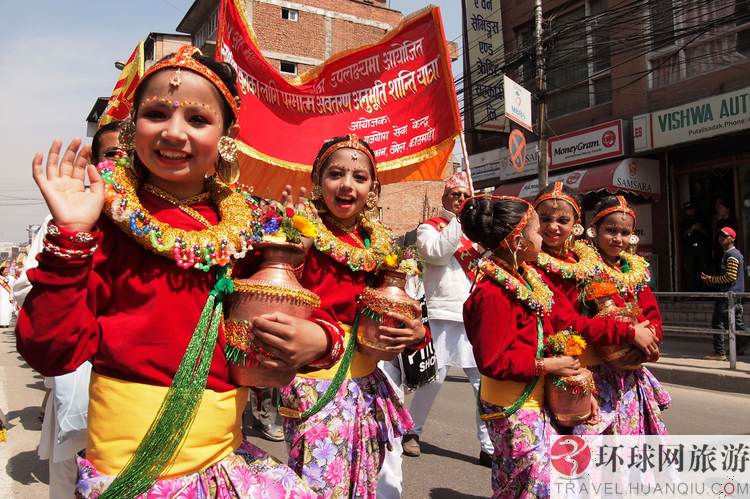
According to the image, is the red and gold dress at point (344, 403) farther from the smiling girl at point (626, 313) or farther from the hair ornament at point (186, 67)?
the smiling girl at point (626, 313)

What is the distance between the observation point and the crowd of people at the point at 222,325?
152cm

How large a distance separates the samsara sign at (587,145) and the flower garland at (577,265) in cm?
1000

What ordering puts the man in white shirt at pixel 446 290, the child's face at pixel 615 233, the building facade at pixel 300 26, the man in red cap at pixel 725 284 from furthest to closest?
the building facade at pixel 300 26
the man in red cap at pixel 725 284
the man in white shirt at pixel 446 290
the child's face at pixel 615 233

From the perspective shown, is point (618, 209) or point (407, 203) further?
point (407, 203)

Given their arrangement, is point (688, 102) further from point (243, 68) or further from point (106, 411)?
point (106, 411)

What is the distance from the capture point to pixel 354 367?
2787mm

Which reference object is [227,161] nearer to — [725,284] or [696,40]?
[725,284]

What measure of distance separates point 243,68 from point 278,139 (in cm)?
76

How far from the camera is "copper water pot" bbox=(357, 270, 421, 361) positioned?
2434 mm

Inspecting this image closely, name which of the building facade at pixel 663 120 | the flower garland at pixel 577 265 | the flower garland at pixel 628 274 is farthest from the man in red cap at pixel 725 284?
the flower garland at pixel 577 265

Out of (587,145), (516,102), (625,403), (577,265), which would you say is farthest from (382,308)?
(587,145)

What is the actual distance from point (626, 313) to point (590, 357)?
338 mm

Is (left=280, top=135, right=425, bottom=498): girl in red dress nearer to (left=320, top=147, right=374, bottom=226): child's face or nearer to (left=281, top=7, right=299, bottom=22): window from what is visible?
(left=320, top=147, right=374, bottom=226): child's face

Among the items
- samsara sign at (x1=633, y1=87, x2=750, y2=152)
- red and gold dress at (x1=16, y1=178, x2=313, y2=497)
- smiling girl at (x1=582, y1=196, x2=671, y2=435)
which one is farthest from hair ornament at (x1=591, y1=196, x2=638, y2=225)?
samsara sign at (x1=633, y1=87, x2=750, y2=152)
